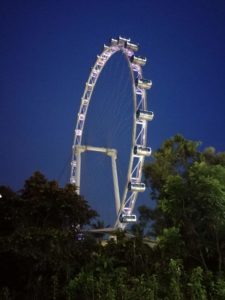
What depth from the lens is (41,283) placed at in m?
Answer: 13.0

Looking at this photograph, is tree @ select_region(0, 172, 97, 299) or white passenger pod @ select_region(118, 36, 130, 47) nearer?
tree @ select_region(0, 172, 97, 299)

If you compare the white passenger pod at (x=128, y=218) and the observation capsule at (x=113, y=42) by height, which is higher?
the observation capsule at (x=113, y=42)

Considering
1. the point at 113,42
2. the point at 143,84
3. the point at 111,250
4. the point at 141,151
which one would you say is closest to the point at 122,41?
the point at 113,42

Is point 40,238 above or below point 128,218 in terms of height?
below

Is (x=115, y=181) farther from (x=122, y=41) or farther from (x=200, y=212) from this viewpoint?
(x=200, y=212)

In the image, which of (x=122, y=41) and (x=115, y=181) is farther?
(x=115, y=181)

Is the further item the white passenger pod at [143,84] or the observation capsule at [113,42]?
the observation capsule at [113,42]

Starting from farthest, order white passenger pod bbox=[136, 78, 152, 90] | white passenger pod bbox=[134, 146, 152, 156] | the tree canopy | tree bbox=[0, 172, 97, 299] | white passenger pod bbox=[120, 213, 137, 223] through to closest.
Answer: white passenger pod bbox=[136, 78, 152, 90] < white passenger pod bbox=[120, 213, 137, 223] < white passenger pod bbox=[134, 146, 152, 156] < tree bbox=[0, 172, 97, 299] < the tree canopy

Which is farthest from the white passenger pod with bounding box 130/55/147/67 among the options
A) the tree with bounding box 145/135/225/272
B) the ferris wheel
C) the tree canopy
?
the tree with bounding box 145/135/225/272

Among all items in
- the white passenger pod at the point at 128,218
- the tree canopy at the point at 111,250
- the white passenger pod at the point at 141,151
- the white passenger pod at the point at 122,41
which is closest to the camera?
Answer: the tree canopy at the point at 111,250

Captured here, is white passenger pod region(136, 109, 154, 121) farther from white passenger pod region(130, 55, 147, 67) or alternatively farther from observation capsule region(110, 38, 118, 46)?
observation capsule region(110, 38, 118, 46)

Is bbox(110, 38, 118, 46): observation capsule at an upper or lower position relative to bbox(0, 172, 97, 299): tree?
upper

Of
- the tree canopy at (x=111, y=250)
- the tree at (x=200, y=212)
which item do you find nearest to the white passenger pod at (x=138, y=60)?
the tree canopy at (x=111, y=250)

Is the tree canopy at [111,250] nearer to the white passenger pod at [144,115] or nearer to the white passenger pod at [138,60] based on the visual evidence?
the white passenger pod at [144,115]
